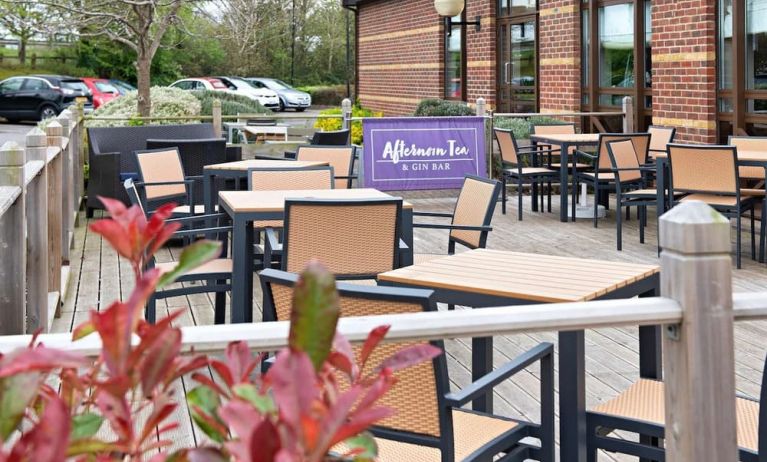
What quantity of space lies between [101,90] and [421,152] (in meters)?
22.0

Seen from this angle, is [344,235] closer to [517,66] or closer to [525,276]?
[525,276]

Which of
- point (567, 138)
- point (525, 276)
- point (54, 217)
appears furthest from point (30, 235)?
point (567, 138)

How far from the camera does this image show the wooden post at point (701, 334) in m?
2.05

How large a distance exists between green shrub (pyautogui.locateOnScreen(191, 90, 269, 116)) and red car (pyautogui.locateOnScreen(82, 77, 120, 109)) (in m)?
7.25

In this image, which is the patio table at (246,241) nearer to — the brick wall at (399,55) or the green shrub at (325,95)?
the brick wall at (399,55)

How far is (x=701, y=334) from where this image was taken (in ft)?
6.79

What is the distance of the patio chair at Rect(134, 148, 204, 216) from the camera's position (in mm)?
7707

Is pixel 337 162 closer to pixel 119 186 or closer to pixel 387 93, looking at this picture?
pixel 119 186

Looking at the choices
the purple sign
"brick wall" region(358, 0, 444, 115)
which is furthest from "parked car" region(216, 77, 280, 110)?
the purple sign

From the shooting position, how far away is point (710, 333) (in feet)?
6.79

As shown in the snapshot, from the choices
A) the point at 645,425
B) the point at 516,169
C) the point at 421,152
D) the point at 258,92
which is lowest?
the point at 645,425

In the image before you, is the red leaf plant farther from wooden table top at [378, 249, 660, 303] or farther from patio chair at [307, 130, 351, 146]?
patio chair at [307, 130, 351, 146]

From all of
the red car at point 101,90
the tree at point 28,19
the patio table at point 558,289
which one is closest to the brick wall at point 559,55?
the tree at point 28,19

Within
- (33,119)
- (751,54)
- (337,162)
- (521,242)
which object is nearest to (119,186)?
(337,162)
